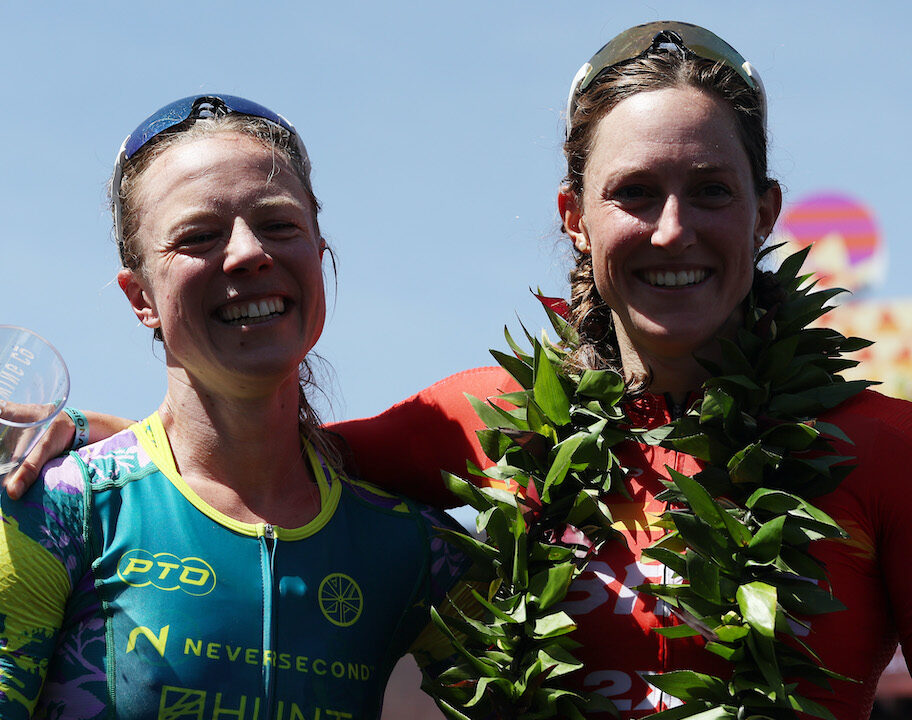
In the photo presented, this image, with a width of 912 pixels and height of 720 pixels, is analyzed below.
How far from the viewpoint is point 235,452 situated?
311 centimetres

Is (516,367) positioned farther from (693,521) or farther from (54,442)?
(54,442)

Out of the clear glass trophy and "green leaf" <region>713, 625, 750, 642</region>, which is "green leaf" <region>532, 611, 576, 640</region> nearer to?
"green leaf" <region>713, 625, 750, 642</region>

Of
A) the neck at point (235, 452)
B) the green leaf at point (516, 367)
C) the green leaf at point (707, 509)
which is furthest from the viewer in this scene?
the green leaf at point (516, 367)

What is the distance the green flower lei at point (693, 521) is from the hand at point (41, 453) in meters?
1.04

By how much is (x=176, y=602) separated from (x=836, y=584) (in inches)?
63.7

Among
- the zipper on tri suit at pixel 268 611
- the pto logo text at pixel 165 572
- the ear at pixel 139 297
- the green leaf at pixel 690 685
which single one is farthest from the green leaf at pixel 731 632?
the ear at pixel 139 297

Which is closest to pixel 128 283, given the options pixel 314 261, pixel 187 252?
pixel 187 252

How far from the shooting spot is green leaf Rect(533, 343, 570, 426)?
10.6 ft

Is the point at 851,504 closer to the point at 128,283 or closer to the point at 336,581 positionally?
the point at 336,581

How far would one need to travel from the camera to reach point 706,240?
3053mm

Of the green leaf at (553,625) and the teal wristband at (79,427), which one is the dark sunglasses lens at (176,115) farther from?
the green leaf at (553,625)

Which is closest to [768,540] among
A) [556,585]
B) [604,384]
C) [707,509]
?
[707,509]

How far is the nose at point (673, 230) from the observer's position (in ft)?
9.85

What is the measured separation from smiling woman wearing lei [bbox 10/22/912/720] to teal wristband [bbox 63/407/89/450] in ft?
2.58
